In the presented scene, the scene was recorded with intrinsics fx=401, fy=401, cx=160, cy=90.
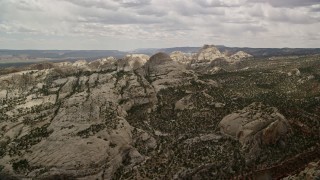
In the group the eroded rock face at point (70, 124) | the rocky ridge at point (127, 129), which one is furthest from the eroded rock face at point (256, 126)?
the eroded rock face at point (70, 124)

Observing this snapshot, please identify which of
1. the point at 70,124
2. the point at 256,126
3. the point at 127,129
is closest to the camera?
the point at 256,126

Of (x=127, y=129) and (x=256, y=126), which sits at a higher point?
(x=256, y=126)

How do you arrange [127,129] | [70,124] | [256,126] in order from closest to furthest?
[256,126]
[70,124]
[127,129]

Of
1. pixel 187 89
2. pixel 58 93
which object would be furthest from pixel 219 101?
pixel 58 93

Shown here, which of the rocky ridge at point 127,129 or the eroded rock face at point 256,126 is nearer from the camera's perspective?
the rocky ridge at point 127,129

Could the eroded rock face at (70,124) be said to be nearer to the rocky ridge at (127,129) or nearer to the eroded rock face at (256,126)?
the rocky ridge at (127,129)

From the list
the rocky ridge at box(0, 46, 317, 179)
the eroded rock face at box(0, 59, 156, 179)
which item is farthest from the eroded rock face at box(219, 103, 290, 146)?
the eroded rock face at box(0, 59, 156, 179)

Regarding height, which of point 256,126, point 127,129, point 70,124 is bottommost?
point 127,129

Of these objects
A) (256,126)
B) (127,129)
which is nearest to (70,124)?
(127,129)

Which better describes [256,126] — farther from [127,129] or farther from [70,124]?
[70,124]

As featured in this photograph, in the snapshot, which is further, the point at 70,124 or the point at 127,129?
the point at 127,129
